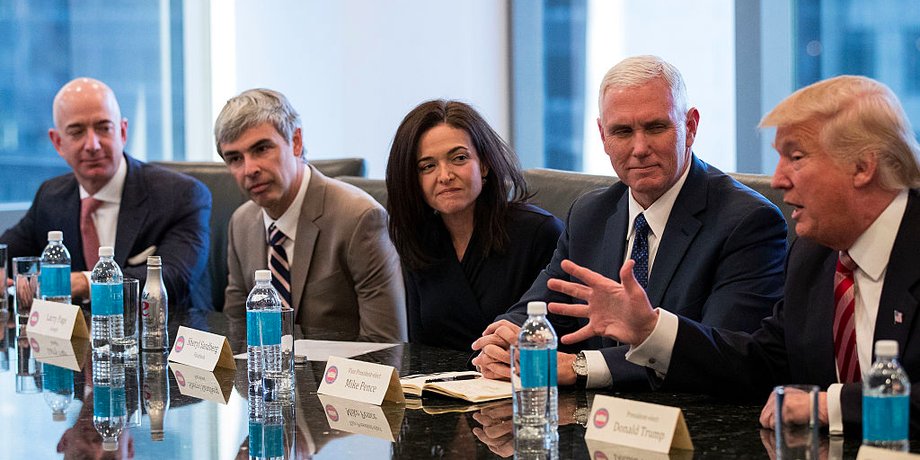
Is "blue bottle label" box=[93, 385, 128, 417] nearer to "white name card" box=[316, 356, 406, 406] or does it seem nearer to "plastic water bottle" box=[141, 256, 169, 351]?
"white name card" box=[316, 356, 406, 406]

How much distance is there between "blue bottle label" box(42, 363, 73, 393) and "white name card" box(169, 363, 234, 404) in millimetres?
231

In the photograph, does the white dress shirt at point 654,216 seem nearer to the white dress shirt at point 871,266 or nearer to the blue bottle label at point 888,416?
the white dress shirt at point 871,266

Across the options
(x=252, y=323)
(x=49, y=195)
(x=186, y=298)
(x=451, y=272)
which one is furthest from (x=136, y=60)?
(x=252, y=323)

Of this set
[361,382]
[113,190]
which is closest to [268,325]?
[361,382]

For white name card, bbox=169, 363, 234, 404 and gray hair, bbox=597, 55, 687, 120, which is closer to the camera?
white name card, bbox=169, 363, 234, 404

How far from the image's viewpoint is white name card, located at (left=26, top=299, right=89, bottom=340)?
3.22m

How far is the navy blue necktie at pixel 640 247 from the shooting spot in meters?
2.76

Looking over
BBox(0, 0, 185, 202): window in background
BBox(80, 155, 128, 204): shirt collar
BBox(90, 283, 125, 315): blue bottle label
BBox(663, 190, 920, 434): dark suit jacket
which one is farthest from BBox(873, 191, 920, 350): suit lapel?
BBox(0, 0, 185, 202): window in background

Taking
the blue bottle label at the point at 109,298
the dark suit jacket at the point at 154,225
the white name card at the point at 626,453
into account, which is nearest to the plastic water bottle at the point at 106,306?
the blue bottle label at the point at 109,298

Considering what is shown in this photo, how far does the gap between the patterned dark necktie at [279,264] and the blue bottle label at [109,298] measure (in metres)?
0.80

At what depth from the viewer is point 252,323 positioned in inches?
94.7

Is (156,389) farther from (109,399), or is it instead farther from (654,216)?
(654,216)

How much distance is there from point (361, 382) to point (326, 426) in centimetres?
24

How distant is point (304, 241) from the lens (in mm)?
3730
